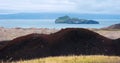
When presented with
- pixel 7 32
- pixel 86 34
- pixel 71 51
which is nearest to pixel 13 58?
pixel 71 51

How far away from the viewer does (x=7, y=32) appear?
5656 centimetres

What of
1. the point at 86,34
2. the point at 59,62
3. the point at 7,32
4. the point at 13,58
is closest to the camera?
the point at 59,62

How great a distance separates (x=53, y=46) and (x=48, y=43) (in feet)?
2.01

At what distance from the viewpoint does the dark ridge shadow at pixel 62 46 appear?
1286 inches

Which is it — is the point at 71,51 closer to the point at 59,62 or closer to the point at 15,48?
the point at 15,48

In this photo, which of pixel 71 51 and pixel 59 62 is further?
pixel 71 51

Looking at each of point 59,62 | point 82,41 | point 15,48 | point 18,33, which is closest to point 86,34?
point 82,41

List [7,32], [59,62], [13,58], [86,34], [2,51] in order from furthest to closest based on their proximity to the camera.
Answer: [7,32] < [86,34] < [2,51] < [13,58] < [59,62]

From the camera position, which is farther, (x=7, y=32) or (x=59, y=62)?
(x=7, y=32)

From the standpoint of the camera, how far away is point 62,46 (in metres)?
34.0

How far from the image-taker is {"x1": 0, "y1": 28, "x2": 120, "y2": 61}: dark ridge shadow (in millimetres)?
32656

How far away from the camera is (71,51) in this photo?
33.2 m

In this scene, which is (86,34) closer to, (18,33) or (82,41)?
(82,41)

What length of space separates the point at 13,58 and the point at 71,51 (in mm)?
4942
